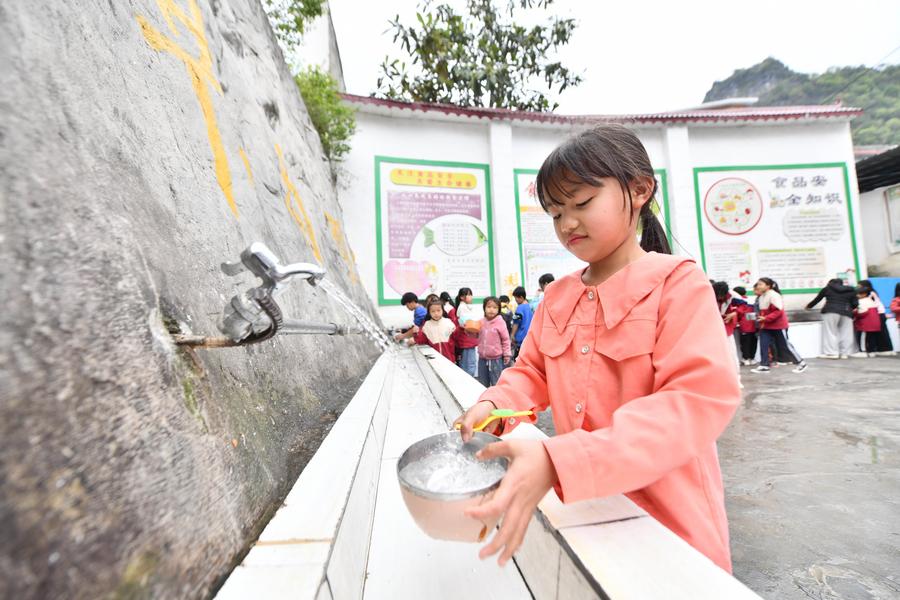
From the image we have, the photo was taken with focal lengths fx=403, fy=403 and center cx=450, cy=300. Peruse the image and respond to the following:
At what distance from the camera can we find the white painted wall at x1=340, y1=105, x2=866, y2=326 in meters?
7.74

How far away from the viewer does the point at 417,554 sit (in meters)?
0.99

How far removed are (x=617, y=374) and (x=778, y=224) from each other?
36.7 feet

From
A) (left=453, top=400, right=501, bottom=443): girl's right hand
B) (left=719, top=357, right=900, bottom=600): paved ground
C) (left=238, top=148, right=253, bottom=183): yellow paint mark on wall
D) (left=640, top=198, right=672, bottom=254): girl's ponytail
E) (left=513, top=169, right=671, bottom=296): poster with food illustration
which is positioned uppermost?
(left=513, top=169, right=671, bottom=296): poster with food illustration

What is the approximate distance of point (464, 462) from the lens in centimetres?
77

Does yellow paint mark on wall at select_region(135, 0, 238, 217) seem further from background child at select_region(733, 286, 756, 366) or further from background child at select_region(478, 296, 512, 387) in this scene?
background child at select_region(733, 286, 756, 366)

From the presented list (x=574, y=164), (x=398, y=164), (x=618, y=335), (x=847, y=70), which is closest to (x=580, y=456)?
(x=618, y=335)

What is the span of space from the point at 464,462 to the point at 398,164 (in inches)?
313

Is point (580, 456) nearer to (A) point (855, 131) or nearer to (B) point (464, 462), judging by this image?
(B) point (464, 462)

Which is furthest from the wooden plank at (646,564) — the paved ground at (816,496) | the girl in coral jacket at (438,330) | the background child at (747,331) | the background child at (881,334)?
the background child at (881,334)

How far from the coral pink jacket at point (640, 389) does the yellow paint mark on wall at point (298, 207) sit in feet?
8.44

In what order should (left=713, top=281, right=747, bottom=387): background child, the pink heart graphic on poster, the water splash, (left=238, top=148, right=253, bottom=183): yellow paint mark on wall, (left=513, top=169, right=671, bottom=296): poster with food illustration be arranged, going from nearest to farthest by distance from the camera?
1. the water splash
2. (left=238, top=148, right=253, bottom=183): yellow paint mark on wall
3. (left=713, top=281, right=747, bottom=387): background child
4. the pink heart graphic on poster
5. (left=513, top=169, right=671, bottom=296): poster with food illustration

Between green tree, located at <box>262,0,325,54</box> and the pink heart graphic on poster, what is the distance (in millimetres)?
3851

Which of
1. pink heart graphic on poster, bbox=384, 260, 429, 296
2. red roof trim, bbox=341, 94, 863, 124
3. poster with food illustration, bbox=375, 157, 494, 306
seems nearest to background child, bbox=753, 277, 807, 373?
red roof trim, bbox=341, 94, 863, 124

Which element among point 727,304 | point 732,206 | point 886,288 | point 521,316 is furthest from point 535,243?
point 886,288
